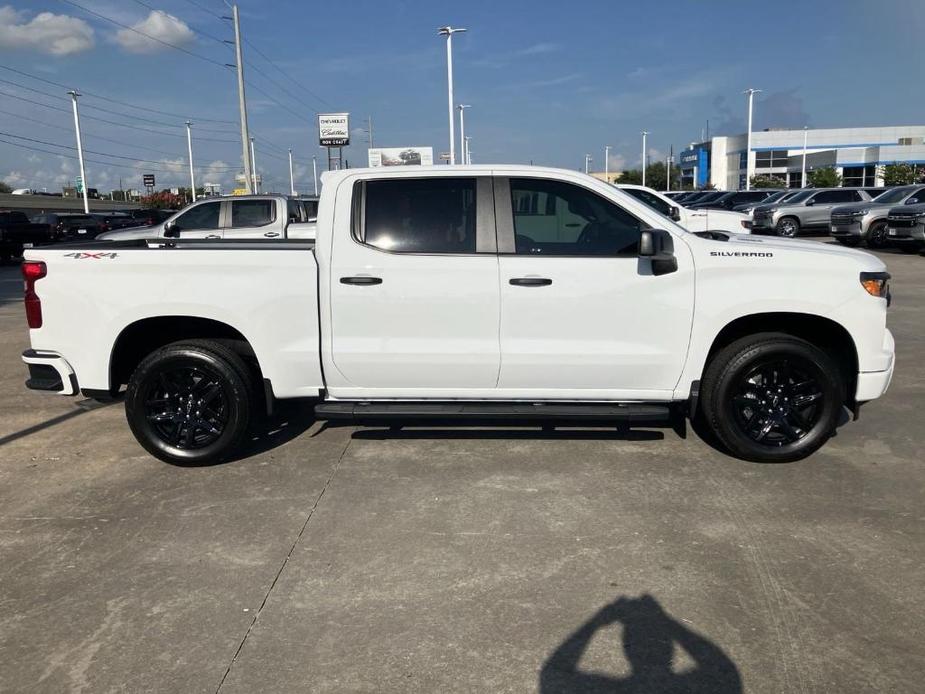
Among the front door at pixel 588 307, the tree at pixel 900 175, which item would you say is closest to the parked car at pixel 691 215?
the front door at pixel 588 307

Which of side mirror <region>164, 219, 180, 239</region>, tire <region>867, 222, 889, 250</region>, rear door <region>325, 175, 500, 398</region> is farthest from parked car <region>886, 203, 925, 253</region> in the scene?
rear door <region>325, 175, 500, 398</region>

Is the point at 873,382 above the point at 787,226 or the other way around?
the other way around

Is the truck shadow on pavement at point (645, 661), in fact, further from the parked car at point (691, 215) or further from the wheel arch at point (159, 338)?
the parked car at point (691, 215)

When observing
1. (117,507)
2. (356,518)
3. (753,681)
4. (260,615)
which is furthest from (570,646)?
(117,507)

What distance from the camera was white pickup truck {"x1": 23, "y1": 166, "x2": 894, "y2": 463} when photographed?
188 inches

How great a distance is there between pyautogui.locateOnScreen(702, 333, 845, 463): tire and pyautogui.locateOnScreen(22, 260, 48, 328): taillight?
14.2 ft

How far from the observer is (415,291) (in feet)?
15.7

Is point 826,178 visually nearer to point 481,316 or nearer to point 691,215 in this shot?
point 691,215

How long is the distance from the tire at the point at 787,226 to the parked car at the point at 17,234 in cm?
2341

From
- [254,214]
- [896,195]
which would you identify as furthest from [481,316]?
[896,195]

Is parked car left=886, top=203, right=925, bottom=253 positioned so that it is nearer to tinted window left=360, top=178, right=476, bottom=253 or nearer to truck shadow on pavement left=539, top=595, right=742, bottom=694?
tinted window left=360, top=178, right=476, bottom=253

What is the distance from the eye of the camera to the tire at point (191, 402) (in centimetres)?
497

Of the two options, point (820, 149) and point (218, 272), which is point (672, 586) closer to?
point (218, 272)

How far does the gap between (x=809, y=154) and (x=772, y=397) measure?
94792 millimetres
